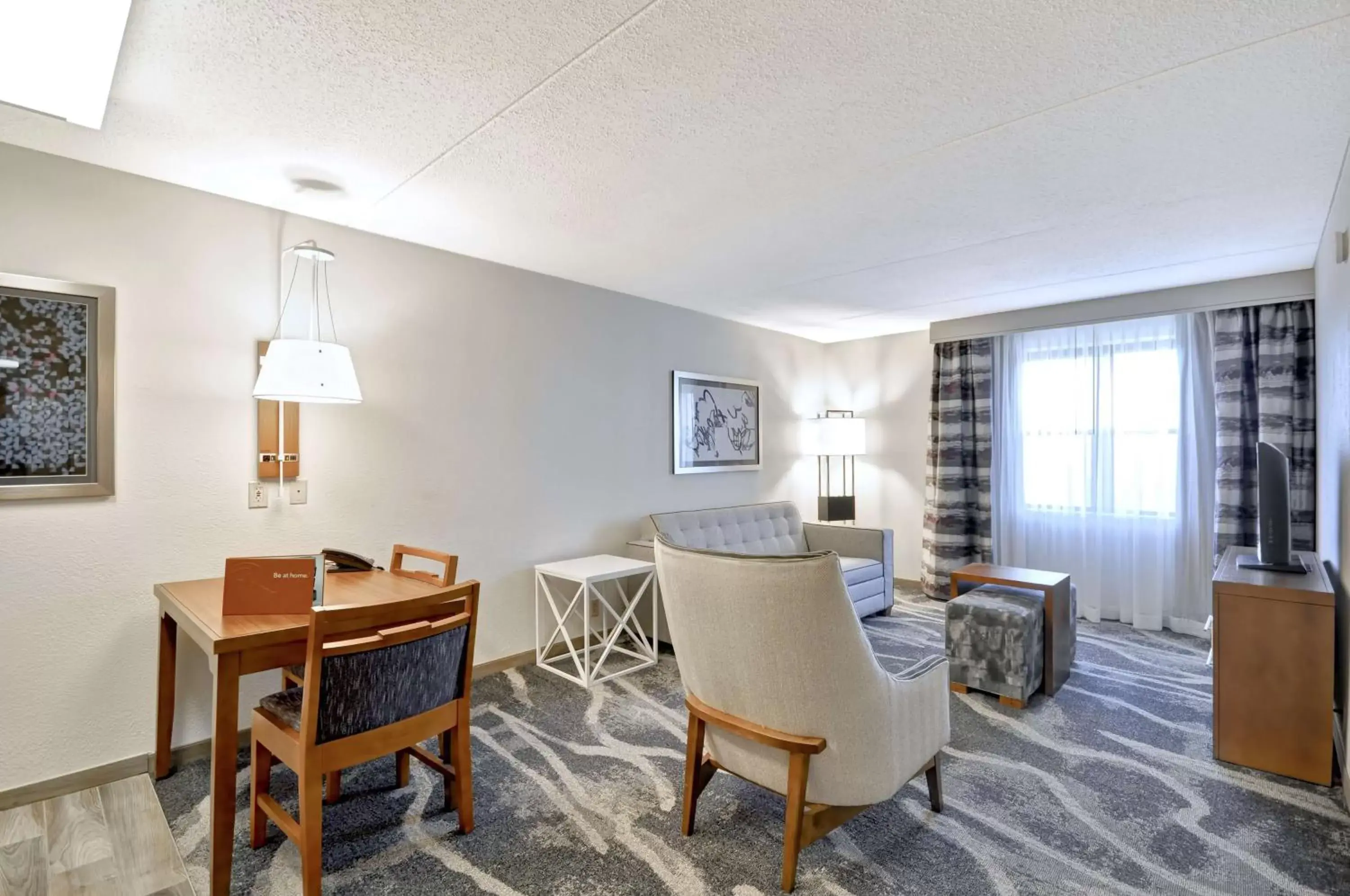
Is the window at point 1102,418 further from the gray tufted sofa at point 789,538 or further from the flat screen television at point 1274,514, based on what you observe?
the flat screen television at point 1274,514

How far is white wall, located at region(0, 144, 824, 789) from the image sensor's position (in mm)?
2387

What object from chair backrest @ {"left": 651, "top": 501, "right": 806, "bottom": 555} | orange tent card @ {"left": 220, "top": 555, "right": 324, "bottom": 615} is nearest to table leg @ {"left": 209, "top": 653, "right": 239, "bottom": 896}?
orange tent card @ {"left": 220, "top": 555, "right": 324, "bottom": 615}

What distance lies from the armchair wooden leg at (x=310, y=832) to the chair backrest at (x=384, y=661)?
11 centimetres

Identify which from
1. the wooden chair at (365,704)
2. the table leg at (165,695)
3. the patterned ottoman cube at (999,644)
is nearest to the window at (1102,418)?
the patterned ottoman cube at (999,644)

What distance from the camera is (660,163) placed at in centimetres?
243

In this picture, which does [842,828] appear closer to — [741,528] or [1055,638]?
[1055,638]

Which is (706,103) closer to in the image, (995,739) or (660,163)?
(660,163)

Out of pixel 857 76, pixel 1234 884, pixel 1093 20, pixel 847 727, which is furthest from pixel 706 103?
pixel 1234 884

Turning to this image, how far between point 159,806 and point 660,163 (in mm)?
2876

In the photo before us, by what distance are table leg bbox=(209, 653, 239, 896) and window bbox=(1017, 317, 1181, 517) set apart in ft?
16.8

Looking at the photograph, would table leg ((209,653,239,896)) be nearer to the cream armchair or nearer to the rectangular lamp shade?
the cream armchair

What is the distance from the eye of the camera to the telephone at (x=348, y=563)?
2744 millimetres

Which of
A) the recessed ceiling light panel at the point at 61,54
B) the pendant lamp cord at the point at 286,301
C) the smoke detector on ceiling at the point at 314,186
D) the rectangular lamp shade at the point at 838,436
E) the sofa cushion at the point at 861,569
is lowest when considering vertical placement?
the sofa cushion at the point at 861,569

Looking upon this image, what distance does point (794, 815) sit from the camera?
185cm
